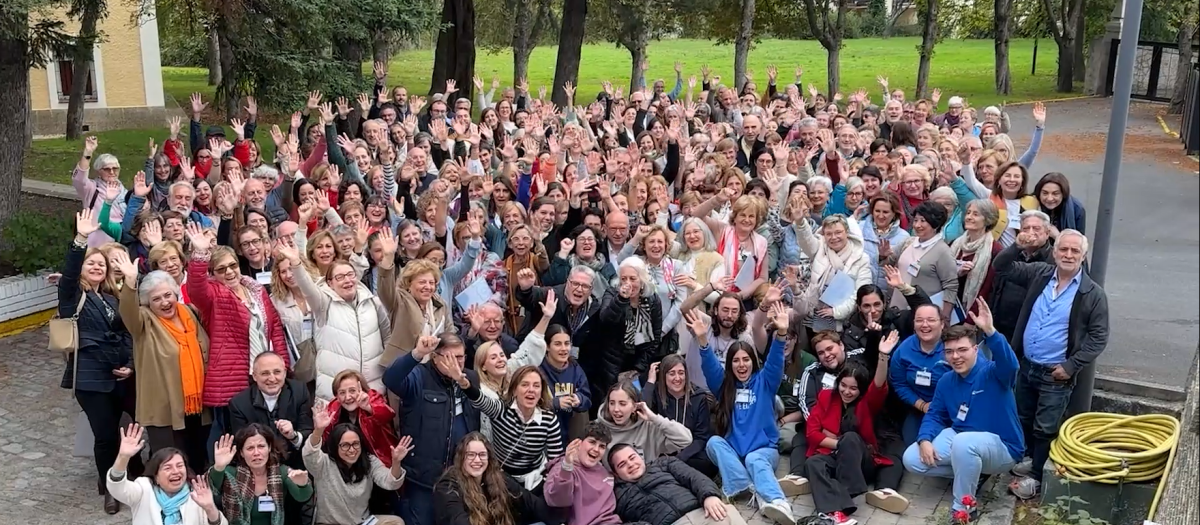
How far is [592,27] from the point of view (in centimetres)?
3691

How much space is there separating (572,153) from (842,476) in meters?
5.09

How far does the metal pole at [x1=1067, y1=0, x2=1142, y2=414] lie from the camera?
6.21 metres

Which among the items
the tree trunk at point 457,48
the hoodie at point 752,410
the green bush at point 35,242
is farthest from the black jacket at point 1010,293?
the tree trunk at point 457,48

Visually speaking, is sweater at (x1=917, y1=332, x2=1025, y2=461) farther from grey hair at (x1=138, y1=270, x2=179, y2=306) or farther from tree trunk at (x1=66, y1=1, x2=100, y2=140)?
tree trunk at (x1=66, y1=1, x2=100, y2=140)

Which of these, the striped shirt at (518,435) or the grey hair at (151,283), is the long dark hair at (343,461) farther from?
the grey hair at (151,283)

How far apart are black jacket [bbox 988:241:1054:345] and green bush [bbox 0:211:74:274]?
8366 mm

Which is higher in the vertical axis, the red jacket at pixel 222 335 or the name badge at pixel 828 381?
the red jacket at pixel 222 335

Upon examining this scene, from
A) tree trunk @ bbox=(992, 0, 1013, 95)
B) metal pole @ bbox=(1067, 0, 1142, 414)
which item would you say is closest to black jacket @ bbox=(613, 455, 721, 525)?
metal pole @ bbox=(1067, 0, 1142, 414)

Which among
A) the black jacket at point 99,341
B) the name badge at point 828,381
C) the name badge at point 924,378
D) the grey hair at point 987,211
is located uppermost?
the grey hair at point 987,211

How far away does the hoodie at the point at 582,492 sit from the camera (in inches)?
230

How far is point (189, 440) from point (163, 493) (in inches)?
43.5

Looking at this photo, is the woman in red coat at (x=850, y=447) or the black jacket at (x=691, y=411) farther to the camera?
the black jacket at (x=691, y=411)

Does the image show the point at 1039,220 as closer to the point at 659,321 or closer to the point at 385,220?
the point at 659,321

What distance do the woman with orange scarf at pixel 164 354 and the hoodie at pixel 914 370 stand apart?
4279mm
